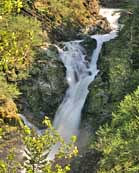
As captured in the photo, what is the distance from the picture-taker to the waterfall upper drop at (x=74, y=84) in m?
25.4

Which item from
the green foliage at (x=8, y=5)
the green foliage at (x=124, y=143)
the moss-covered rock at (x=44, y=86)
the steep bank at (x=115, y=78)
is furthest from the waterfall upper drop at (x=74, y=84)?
the green foliage at (x=8, y=5)

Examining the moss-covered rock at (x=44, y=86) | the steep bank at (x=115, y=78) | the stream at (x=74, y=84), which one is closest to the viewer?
the steep bank at (x=115, y=78)

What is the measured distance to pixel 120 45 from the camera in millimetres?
26891

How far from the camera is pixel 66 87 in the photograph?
27.9 metres

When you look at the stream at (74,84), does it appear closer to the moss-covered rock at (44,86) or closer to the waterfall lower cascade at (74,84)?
the waterfall lower cascade at (74,84)

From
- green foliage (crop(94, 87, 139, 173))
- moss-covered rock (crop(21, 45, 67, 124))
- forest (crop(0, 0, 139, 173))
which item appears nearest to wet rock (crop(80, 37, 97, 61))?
forest (crop(0, 0, 139, 173))

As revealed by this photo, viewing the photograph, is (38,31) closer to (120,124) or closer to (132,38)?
(132,38)

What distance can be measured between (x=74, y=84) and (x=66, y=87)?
2.02 feet

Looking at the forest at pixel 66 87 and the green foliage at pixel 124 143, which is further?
the forest at pixel 66 87

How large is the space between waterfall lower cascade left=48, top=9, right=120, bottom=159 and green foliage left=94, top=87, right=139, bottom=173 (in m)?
8.79

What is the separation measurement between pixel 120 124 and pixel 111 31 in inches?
907

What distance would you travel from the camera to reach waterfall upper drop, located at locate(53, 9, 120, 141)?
1000 inches

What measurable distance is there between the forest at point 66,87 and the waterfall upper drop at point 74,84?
0.42m

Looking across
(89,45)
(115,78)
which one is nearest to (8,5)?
(115,78)
